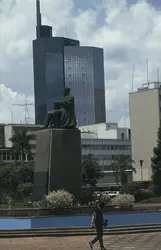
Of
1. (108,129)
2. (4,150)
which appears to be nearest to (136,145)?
(4,150)

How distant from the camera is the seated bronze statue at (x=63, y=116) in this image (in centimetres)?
2986

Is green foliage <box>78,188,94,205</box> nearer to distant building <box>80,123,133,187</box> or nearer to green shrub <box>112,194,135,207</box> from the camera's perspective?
green shrub <box>112,194,135,207</box>

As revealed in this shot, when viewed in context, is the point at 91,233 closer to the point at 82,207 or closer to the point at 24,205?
the point at 82,207

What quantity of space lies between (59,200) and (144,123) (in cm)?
9773

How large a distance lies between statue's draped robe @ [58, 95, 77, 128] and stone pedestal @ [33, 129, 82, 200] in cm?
46

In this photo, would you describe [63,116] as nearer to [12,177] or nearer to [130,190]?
[12,177]

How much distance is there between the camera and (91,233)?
73.4ft

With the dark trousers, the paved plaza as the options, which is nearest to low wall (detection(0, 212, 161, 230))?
the paved plaza

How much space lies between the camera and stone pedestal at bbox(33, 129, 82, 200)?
2866 centimetres

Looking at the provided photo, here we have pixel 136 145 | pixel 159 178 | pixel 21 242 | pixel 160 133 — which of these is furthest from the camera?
pixel 136 145

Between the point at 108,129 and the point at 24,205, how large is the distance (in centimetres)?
14680

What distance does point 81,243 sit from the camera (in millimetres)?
19750

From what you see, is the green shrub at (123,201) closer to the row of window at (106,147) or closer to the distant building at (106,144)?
the distant building at (106,144)

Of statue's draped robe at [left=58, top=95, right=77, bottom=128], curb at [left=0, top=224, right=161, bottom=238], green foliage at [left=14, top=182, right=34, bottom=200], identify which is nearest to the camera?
curb at [left=0, top=224, right=161, bottom=238]
